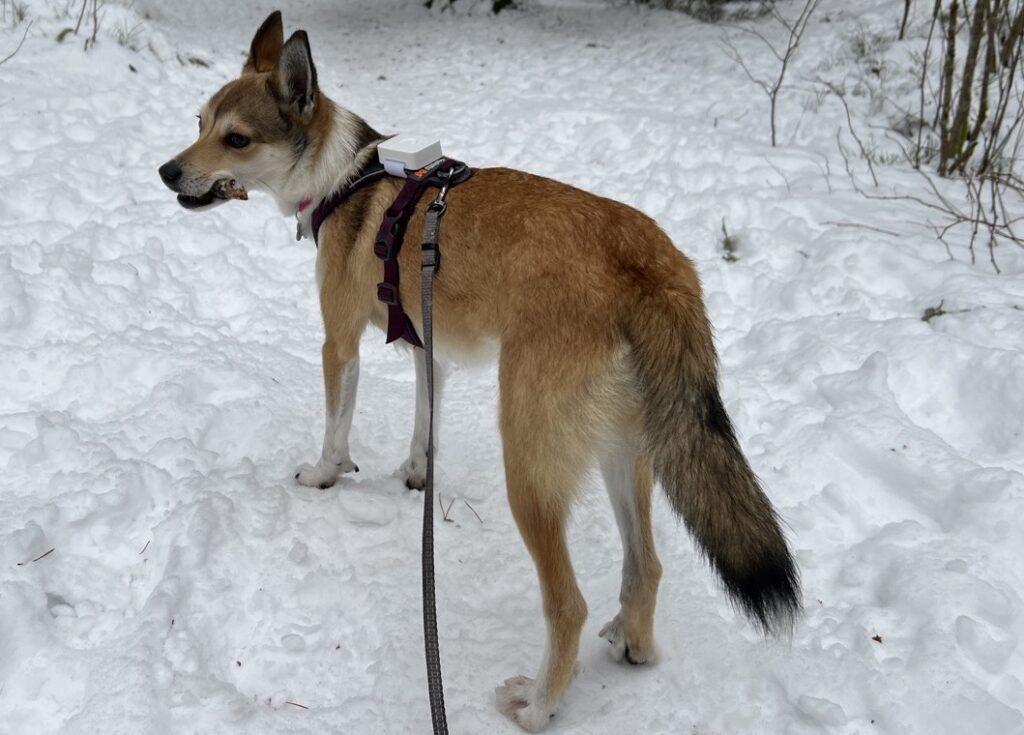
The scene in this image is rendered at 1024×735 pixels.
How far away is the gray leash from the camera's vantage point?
6.51 feet

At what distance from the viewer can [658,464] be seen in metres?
2.11

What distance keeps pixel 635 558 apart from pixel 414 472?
1.39 meters

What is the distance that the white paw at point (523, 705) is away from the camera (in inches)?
96.1

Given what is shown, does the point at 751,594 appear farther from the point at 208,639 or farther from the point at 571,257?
the point at 208,639

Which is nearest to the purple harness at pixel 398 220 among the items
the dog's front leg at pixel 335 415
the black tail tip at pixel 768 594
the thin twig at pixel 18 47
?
the dog's front leg at pixel 335 415

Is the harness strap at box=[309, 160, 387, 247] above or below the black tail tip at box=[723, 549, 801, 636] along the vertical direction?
above

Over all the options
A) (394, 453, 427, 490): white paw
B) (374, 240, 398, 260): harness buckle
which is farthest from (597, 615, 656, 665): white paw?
(374, 240, 398, 260): harness buckle

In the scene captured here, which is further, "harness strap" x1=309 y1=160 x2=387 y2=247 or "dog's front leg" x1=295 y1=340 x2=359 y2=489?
"dog's front leg" x1=295 y1=340 x2=359 y2=489

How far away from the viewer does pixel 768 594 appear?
1.92 m

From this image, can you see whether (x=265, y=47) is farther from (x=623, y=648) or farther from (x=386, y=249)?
(x=623, y=648)

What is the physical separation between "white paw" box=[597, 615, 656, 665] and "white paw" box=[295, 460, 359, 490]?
4.97 feet

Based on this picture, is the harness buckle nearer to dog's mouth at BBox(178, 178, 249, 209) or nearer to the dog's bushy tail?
dog's mouth at BBox(178, 178, 249, 209)

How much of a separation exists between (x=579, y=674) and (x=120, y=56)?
24.4ft

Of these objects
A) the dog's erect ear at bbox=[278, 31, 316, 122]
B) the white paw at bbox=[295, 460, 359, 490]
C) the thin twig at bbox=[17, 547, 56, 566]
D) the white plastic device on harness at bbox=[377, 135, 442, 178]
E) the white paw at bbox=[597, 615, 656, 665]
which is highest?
the dog's erect ear at bbox=[278, 31, 316, 122]
